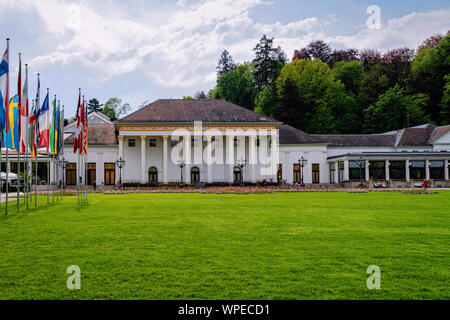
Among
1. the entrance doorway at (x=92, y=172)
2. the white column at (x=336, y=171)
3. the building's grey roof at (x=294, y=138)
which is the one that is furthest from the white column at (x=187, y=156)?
the white column at (x=336, y=171)

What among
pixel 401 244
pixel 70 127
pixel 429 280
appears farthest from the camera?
pixel 70 127

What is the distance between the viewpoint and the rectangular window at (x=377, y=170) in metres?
→ 53.9

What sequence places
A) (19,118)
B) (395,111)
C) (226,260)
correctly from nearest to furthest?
(226,260) < (19,118) < (395,111)

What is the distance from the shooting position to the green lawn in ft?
17.3

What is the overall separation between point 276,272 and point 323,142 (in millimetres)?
54364

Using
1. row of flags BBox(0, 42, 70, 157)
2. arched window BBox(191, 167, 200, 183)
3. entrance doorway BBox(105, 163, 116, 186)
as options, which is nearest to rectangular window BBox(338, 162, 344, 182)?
arched window BBox(191, 167, 200, 183)

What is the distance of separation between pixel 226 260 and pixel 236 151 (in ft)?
165

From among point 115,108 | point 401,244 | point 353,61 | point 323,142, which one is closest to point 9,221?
point 401,244

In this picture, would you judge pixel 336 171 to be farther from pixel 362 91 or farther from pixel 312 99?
pixel 362 91

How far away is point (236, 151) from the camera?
5712 centimetres

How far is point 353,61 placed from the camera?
258ft

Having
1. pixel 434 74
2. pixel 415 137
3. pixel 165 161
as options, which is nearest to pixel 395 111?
pixel 415 137

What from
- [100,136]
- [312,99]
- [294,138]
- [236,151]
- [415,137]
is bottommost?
[236,151]
